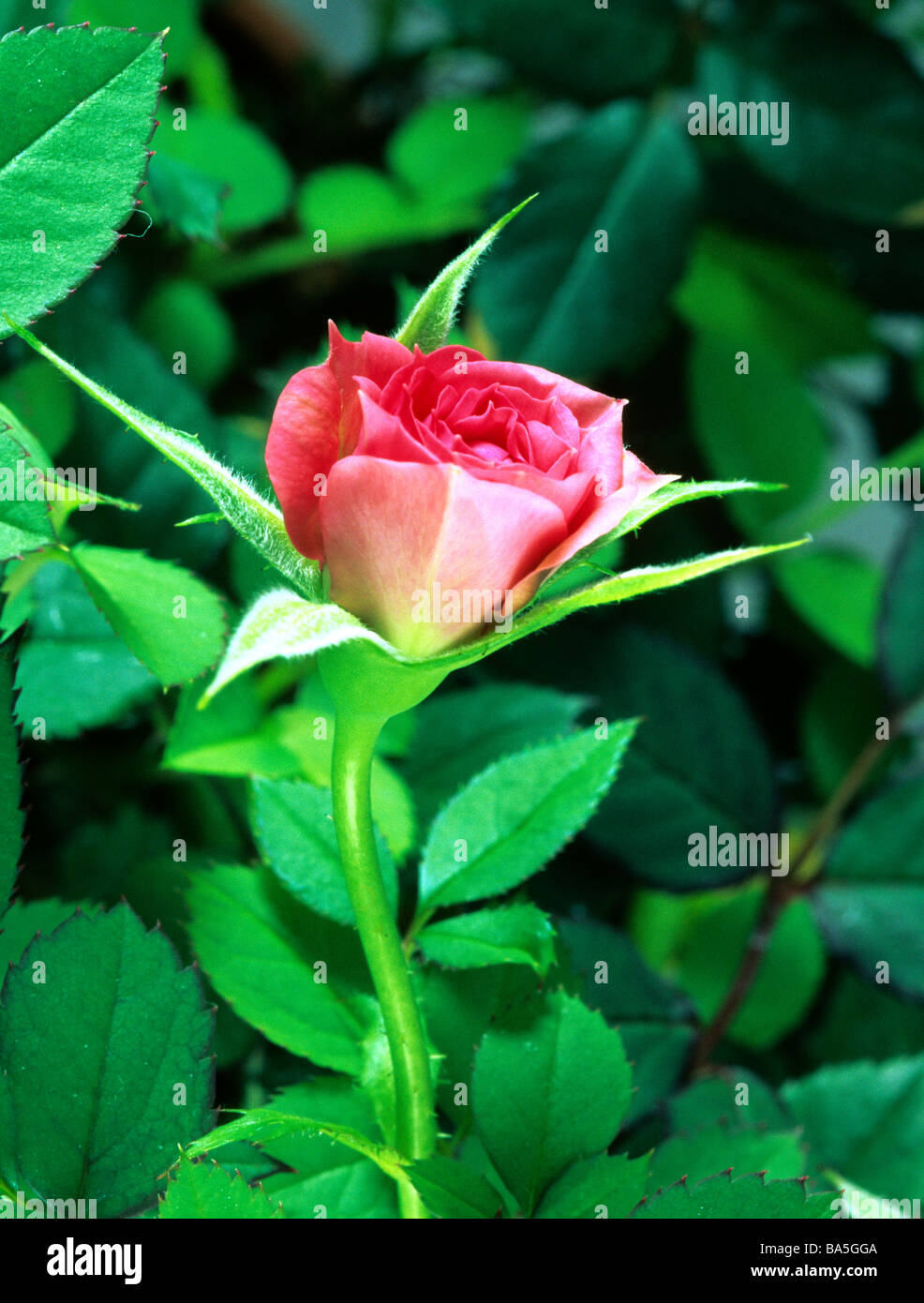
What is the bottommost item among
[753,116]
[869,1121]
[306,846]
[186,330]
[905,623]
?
[869,1121]

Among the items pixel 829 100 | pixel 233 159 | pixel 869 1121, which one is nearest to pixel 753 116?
pixel 829 100

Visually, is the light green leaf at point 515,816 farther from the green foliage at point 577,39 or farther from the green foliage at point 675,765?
the green foliage at point 577,39

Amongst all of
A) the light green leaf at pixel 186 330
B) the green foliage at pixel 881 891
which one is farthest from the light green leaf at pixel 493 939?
the light green leaf at pixel 186 330

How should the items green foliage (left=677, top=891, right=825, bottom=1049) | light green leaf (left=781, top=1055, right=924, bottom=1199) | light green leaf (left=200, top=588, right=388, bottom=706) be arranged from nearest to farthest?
light green leaf (left=200, top=588, right=388, bottom=706), light green leaf (left=781, top=1055, right=924, bottom=1199), green foliage (left=677, top=891, right=825, bottom=1049)

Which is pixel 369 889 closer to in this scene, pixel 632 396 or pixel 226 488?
pixel 226 488

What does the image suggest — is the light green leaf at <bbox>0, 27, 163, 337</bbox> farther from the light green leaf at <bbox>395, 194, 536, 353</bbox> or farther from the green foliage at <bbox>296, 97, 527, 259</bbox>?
the green foliage at <bbox>296, 97, 527, 259</bbox>

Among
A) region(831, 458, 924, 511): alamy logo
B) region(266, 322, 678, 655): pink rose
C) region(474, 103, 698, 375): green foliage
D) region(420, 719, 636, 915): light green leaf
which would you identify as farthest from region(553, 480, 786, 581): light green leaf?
region(831, 458, 924, 511): alamy logo

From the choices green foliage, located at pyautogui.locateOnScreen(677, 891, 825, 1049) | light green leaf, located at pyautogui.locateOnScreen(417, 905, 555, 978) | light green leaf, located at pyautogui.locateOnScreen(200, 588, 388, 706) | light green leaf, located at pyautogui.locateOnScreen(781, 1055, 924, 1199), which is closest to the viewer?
light green leaf, located at pyautogui.locateOnScreen(200, 588, 388, 706)
